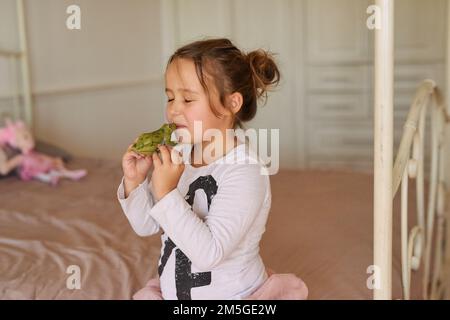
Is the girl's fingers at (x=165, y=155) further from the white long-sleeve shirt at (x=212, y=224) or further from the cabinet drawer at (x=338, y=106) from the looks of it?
the cabinet drawer at (x=338, y=106)

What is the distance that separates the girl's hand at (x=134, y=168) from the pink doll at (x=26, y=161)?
856 millimetres

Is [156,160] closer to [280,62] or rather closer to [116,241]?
[116,241]

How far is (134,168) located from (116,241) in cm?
39

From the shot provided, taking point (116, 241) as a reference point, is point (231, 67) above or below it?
above

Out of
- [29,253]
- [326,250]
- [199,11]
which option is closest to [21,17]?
[199,11]

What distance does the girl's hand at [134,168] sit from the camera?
72 centimetres

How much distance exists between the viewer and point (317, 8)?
2.57 meters

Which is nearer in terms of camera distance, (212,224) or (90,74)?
(212,224)

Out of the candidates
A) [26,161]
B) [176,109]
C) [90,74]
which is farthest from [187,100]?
[90,74]

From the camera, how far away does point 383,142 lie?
2.27 feet

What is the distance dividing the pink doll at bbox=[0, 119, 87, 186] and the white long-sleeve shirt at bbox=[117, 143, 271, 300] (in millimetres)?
850

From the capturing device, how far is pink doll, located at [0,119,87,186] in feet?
5.14

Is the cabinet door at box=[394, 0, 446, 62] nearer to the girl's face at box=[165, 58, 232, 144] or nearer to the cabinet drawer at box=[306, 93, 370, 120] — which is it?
the cabinet drawer at box=[306, 93, 370, 120]
